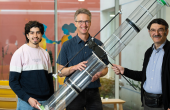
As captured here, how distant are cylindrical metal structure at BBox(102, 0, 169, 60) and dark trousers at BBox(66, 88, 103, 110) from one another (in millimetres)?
409

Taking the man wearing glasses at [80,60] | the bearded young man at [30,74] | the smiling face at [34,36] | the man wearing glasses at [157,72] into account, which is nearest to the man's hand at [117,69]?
the man wearing glasses at [157,72]

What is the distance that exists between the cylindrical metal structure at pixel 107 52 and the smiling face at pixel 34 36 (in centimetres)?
49

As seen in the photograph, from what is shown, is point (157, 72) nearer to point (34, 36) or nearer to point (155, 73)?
point (155, 73)

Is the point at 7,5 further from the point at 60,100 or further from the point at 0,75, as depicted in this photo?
the point at 60,100

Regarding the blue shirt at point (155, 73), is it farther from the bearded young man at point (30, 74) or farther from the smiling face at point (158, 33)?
the bearded young man at point (30, 74)

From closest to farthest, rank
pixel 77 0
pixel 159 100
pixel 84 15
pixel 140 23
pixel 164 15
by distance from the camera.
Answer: pixel 140 23
pixel 84 15
pixel 159 100
pixel 164 15
pixel 77 0

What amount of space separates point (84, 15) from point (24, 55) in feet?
2.21

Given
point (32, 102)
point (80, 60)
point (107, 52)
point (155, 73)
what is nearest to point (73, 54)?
point (80, 60)

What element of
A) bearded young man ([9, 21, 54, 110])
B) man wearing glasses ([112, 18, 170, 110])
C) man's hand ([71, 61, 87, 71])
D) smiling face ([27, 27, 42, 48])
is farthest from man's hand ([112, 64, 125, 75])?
smiling face ([27, 27, 42, 48])

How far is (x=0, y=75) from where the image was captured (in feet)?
13.5

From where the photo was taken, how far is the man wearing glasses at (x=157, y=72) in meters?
2.00

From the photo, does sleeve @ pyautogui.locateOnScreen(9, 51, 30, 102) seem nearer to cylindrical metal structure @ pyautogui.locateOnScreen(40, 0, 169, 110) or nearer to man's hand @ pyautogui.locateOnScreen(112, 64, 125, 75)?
cylindrical metal structure @ pyautogui.locateOnScreen(40, 0, 169, 110)

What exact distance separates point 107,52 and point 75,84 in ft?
1.32

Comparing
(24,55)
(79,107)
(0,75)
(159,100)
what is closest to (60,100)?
(79,107)
